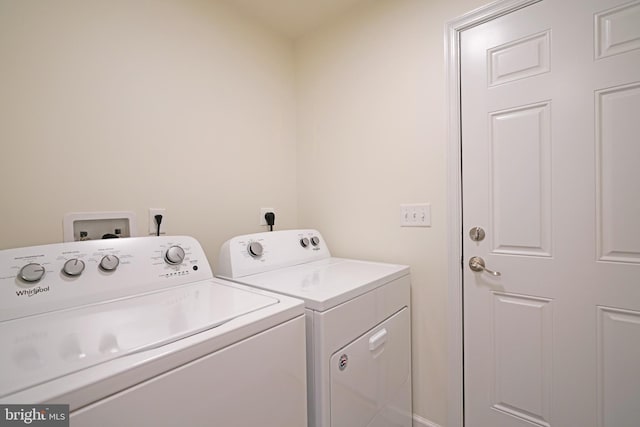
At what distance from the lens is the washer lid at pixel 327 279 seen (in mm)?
1053

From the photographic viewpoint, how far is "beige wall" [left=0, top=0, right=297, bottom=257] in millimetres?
1091

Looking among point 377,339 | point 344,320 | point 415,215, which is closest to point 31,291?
point 344,320

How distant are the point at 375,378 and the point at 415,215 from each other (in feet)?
2.63

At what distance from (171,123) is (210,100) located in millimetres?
269

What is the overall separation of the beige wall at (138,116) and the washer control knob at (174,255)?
0.28 m

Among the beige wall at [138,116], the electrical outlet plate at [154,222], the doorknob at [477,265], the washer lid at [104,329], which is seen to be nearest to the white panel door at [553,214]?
the doorknob at [477,265]

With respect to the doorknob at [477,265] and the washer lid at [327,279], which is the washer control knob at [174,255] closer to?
the washer lid at [327,279]

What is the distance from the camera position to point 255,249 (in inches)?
57.7

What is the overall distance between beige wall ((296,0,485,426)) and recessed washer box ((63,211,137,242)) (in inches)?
42.4

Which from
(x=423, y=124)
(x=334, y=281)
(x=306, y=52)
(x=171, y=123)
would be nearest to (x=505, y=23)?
(x=423, y=124)

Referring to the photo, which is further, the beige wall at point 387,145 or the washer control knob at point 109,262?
the beige wall at point 387,145

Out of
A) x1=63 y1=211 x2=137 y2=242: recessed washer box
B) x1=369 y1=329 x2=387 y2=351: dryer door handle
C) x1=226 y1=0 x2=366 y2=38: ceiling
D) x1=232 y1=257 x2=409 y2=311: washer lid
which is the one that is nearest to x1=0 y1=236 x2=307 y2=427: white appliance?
x1=232 y1=257 x2=409 y2=311: washer lid

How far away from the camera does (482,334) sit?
1.40 meters

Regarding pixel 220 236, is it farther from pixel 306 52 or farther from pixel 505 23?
pixel 505 23
